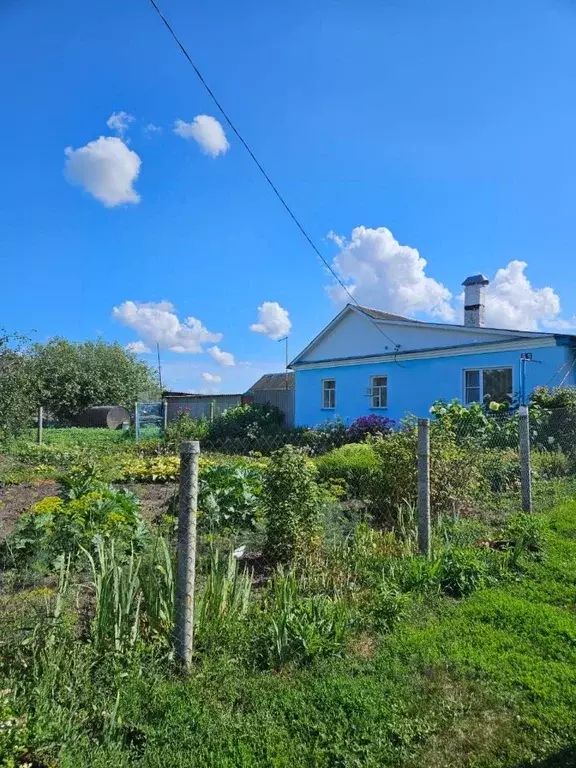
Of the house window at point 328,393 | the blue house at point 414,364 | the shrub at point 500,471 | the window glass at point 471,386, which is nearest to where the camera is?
the shrub at point 500,471

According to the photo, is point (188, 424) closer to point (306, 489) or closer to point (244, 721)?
point (306, 489)

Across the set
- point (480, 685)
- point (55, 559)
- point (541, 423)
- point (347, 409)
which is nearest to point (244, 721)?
point (480, 685)

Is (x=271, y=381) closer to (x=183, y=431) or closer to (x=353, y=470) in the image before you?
(x=183, y=431)

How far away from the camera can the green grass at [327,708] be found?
7.29 ft

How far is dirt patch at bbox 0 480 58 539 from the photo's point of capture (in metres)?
6.36

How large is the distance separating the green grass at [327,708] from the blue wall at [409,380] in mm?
11012

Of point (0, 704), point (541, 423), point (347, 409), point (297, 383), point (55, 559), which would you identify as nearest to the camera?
point (0, 704)

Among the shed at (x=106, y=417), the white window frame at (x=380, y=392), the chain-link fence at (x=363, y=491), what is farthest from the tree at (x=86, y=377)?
the chain-link fence at (x=363, y=491)

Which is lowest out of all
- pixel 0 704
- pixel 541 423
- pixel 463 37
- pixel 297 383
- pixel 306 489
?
pixel 0 704

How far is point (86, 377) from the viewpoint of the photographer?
31.5 m

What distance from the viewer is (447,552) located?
4520 millimetres

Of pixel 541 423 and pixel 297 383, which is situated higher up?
pixel 297 383

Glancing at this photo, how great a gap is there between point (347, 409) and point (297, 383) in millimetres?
2947

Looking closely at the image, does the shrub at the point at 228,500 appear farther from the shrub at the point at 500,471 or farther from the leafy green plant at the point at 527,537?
the shrub at the point at 500,471
